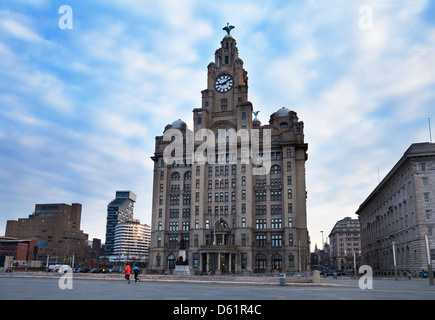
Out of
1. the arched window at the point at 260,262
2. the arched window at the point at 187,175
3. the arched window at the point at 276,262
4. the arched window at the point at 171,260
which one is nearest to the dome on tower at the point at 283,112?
the arched window at the point at 187,175

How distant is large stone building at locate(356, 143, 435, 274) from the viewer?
2781 inches

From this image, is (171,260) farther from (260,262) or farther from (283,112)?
(283,112)

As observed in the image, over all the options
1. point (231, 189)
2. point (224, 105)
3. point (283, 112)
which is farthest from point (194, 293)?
point (224, 105)

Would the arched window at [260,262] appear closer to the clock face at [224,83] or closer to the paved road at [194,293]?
the clock face at [224,83]

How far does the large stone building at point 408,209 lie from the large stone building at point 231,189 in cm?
2041

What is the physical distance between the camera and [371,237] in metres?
125

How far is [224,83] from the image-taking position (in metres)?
109

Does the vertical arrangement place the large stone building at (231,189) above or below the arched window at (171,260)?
above

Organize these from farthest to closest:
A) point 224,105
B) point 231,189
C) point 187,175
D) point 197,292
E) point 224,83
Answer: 1. point 224,83
2. point 224,105
3. point 187,175
4. point 231,189
5. point 197,292

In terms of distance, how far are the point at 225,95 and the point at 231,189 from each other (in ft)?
88.3

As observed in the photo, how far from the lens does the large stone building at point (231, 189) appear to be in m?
92.9

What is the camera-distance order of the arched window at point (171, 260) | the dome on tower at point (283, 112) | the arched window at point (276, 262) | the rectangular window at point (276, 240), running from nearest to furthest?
the arched window at point (276, 262) < the rectangular window at point (276, 240) < the arched window at point (171, 260) < the dome on tower at point (283, 112)

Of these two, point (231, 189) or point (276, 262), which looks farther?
point (231, 189)
